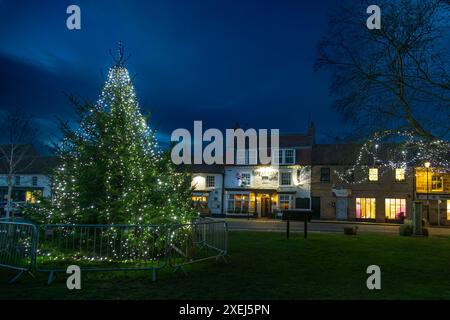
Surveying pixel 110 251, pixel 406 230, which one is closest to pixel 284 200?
pixel 406 230

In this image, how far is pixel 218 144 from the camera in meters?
50.0

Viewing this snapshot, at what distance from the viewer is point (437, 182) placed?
42031 mm

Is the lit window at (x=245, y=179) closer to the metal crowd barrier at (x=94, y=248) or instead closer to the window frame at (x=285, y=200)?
the window frame at (x=285, y=200)

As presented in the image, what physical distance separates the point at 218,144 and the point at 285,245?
112 feet

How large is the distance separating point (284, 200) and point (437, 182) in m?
16.1

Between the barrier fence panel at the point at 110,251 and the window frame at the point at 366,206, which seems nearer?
the barrier fence panel at the point at 110,251

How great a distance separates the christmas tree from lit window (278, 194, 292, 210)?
3265 centimetres

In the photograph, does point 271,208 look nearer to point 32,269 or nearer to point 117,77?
point 117,77

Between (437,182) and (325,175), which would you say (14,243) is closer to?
(325,175)

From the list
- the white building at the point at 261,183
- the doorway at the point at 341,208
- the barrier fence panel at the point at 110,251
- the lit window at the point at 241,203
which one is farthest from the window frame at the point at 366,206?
the barrier fence panel at the point at 110,251

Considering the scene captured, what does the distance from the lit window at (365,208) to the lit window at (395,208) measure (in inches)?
55.1

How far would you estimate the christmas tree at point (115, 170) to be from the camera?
12203 mm
